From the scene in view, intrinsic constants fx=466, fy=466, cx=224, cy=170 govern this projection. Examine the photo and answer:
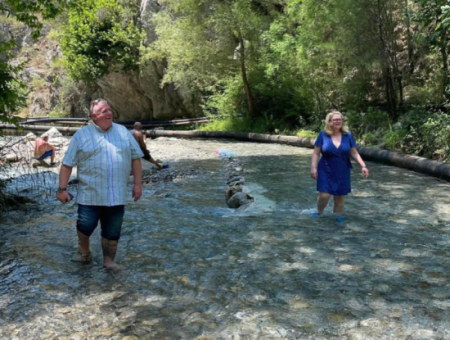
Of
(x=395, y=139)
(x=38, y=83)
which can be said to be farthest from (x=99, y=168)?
(x=38, y=83)

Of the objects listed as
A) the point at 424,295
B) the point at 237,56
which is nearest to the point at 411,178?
the point at 424,295

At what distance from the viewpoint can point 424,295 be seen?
401cm

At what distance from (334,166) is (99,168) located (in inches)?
129

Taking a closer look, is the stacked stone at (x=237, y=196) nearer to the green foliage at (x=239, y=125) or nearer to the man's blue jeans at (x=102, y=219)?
the man's blue jeans at (x=102, y=219)

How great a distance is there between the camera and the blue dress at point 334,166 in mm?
6363

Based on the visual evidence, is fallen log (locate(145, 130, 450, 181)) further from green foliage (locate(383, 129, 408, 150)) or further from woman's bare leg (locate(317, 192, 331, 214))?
woman's bare leg (locate(317, 192, 331, 214))

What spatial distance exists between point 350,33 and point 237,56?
822cm

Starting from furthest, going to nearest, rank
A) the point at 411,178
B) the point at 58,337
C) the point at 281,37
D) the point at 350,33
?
the point at 281,37 → the point at 350,33 → the point at 411,178 → the point at 58,337

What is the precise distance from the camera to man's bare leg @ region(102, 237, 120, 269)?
4.80 m

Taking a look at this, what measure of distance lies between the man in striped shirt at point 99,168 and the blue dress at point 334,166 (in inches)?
114

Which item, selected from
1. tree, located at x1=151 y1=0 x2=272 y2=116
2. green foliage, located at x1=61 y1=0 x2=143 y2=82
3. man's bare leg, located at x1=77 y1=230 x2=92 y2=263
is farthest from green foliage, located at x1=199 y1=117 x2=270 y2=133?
man's bare leg, located at x1=77 y1=230 x2=92 y2=263

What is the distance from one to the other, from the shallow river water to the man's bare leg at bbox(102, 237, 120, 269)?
90 millimetres

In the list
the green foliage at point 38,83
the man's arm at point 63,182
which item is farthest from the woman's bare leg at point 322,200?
the green foliage at point 38,83

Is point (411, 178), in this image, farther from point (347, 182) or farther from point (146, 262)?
point (146, 262)
